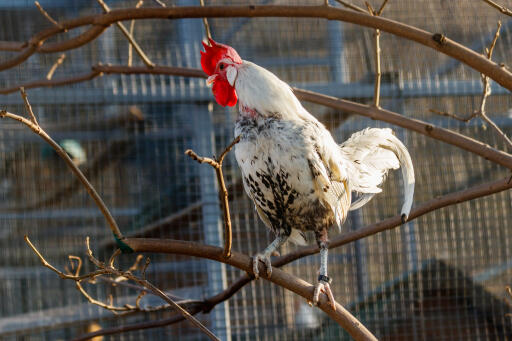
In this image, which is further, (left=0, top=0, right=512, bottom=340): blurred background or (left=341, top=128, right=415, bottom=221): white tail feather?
(left=0, top=0, right=512, bottom=340): blurred background

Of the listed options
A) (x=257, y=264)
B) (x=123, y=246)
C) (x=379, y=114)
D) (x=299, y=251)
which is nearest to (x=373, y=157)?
(x=379, y=114)

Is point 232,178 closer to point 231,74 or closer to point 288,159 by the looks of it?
point 231,74

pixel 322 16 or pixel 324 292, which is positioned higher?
pixel 322 16

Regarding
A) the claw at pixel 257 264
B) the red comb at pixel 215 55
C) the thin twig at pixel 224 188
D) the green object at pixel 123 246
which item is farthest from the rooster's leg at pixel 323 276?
the red comb at pixel 215 55

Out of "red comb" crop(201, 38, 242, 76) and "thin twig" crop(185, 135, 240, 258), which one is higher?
"red comb" crop(201, 38, 242, 76)

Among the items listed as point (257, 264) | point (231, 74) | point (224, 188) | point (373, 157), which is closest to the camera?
point (224, 188)

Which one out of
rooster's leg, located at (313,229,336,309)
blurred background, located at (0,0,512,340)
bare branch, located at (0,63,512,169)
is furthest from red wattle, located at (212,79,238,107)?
blurred background, located at (0,0,512,340)

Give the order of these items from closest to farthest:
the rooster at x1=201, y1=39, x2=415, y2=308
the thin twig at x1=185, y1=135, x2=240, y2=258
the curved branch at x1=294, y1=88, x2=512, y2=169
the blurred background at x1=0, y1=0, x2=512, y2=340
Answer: the thin twig at x1=185, y1=135, x2=240, y2=258 → the rooster at x1=201, y1=39, x2=415, y2=308 → the curved branch at x1=294, y1=88, x2=512, y2=169 → the blurred background at x1=0, y1=0, x2=512, y2=340

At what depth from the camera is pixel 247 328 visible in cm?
264

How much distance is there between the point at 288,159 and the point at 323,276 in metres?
0.28

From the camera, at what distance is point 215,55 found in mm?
1638

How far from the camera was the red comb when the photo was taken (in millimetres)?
1623

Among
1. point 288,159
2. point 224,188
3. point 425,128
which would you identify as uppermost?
point 425,128

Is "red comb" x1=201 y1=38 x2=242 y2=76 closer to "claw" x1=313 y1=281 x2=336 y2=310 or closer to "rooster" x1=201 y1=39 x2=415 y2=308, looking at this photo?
"rooster" x1=201 y1=39 x2=415 y2=308
